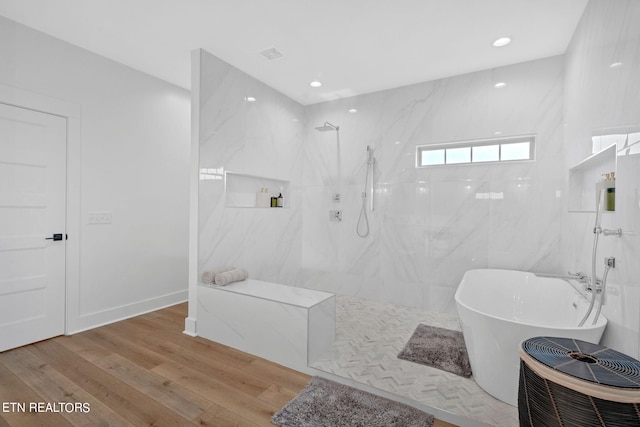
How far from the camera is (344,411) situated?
73.9 inches

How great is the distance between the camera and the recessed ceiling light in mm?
2791

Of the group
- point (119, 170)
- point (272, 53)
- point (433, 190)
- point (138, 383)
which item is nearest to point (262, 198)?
point (119, 170)

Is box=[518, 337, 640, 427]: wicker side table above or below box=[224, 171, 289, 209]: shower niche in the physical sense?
below

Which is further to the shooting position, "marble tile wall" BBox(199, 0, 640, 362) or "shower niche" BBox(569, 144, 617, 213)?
"marble tile wall" BBox(199, 0, 640, 362)

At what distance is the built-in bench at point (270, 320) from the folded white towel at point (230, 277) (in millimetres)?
51

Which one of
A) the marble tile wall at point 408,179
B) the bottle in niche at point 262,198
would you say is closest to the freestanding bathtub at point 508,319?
the marble tile wall at point 408,179

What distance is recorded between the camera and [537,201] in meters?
3.19

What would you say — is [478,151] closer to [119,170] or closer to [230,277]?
[230,277]

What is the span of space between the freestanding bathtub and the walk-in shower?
1435mm

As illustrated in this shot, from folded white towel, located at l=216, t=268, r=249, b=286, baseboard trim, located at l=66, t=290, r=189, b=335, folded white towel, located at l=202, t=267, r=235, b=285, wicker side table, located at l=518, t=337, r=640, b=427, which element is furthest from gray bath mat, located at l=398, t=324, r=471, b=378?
baseboard trim, located at l=66, t=290, r=189, b=335

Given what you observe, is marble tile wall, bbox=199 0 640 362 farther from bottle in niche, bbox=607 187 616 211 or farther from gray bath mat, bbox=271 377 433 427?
gray bath mat, bbox=271 377 433 427

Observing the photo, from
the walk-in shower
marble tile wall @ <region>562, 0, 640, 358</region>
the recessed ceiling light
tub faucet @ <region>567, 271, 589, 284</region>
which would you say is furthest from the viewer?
the walk-in shower

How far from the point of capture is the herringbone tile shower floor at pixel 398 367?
190cm

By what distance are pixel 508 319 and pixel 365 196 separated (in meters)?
2.26
